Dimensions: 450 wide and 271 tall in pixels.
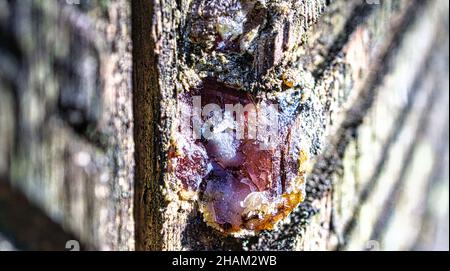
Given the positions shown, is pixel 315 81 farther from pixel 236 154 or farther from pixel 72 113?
pixel 72 113

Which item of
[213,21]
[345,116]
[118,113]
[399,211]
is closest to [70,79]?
[118,113]

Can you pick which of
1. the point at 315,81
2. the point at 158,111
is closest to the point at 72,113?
the point at 158,111

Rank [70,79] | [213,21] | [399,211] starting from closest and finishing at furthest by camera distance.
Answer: [213,21] → [70,79] → [399,211]

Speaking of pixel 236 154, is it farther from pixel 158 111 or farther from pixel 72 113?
pixel 72 113
